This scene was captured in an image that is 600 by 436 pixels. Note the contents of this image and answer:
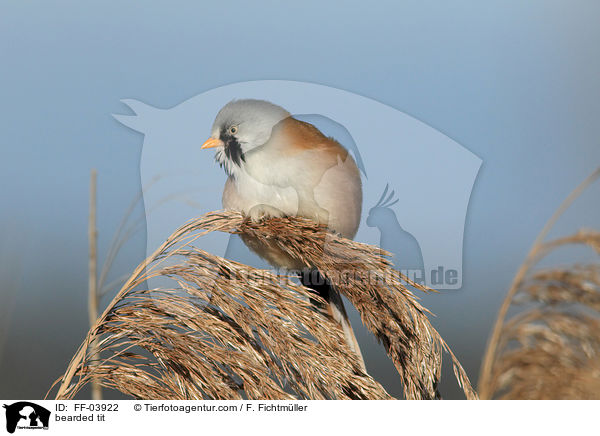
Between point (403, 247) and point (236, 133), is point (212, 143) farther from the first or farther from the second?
point (403, 247)

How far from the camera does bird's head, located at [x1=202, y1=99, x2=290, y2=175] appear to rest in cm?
150

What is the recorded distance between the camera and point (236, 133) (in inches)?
59.1

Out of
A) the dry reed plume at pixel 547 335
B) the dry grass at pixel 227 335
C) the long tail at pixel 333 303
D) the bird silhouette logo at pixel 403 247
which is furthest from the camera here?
the bird silhouette logo at pixel 403 247

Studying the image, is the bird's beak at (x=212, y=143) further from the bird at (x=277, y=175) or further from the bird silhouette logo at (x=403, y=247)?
the bird silhouette logo at (x=403, y=247)

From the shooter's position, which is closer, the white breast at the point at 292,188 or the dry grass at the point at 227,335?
the dry grass at the point at 227,335

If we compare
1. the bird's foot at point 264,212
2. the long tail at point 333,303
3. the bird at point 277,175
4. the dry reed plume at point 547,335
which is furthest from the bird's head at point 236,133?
→ the dry reed plume at point 547,335

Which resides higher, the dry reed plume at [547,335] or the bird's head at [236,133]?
the bird's head at [236,133]

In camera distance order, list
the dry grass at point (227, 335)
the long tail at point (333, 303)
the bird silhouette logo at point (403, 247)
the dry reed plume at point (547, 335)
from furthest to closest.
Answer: the bird silhouette logo at point (403, 247), the long tail at point (333, 303), the dry grass at point (227, 335), the dry reed plume at point (547, 335)

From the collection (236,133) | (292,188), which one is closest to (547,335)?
(292,188)
